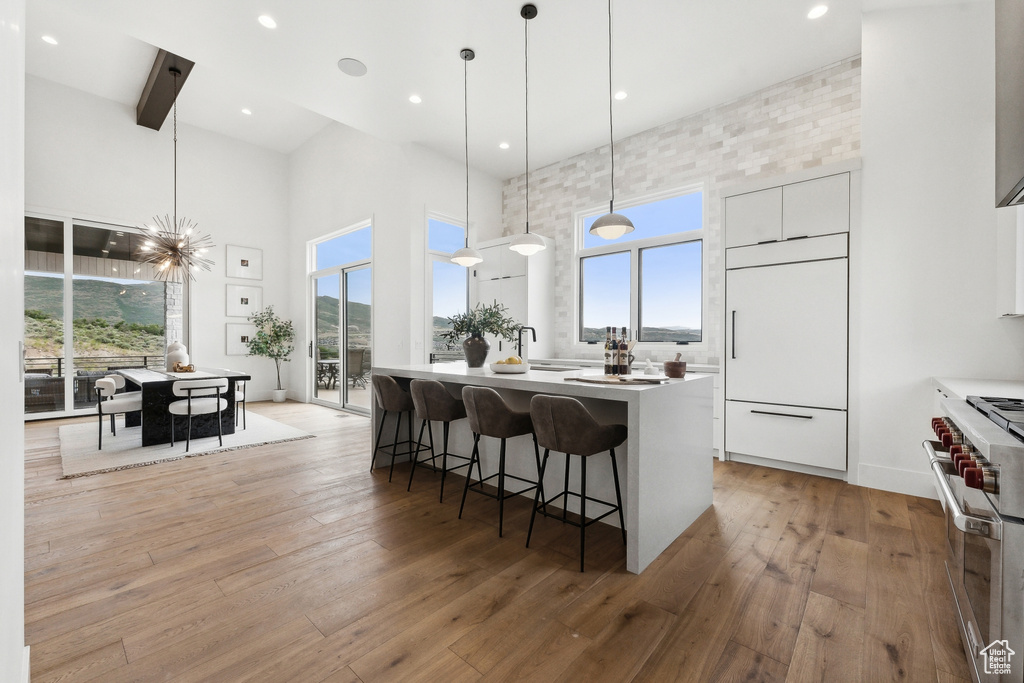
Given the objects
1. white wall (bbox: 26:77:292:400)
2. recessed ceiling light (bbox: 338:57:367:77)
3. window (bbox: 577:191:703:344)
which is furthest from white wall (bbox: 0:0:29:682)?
white wall (bbox: 26:77:292:400)

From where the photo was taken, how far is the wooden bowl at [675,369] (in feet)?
8.55

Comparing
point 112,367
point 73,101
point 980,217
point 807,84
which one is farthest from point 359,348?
point 980,217

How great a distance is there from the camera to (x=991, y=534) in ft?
3.73

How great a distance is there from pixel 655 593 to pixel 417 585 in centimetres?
105

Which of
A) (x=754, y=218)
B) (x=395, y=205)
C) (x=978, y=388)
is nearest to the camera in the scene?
(x=978, y=388)

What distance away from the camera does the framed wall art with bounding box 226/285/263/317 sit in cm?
730

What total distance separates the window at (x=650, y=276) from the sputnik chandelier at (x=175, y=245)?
5046 mm

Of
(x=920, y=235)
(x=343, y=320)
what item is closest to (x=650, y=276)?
(x=920, y=235)

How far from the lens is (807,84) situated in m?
3.97

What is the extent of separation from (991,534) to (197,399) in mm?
5478

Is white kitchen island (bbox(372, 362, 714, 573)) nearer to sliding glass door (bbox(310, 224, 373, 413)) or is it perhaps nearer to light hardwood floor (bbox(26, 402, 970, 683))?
light hardwood floor (bbox(26, 402, 970, 683))

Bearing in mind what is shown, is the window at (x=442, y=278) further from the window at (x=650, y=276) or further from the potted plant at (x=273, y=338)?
the potted plant at (x=273, y=338)

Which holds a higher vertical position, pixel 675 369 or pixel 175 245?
pixel 175 245

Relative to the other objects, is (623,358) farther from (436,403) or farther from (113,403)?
(113,403)
